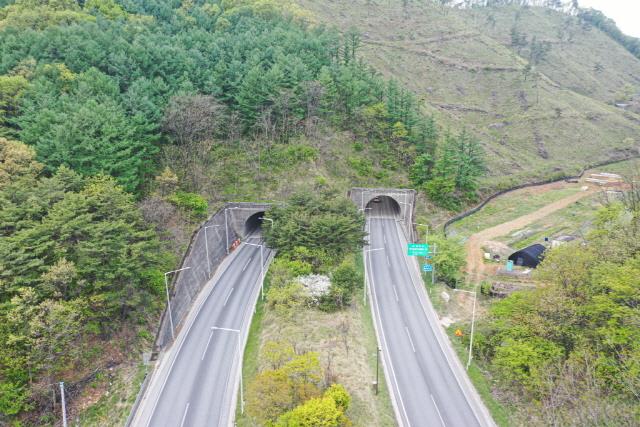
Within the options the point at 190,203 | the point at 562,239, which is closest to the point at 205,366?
the point at 190,203

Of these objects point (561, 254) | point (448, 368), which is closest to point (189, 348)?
point (448, 368)

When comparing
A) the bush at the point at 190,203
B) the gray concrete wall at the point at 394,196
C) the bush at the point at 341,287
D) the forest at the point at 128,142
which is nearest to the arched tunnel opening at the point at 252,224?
the forest at the point at 128,142

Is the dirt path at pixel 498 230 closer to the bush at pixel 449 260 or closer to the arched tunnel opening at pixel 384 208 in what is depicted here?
the bush at pixel 449 260

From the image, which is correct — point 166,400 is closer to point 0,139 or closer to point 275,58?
point 0,139

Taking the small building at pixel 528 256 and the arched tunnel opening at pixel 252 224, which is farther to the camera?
the arched tunnel opening at pixel 252 224

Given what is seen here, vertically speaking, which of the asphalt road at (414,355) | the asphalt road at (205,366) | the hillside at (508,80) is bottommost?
the asphalt road at (205,366)

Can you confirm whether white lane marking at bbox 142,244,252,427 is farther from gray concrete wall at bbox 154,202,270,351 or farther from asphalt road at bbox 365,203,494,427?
asphalt road at bbox 365,203,494,427

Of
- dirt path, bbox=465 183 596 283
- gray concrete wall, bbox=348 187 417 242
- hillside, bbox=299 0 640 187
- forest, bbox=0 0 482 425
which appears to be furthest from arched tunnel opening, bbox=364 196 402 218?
hillside, bbox=299 0 640 187
